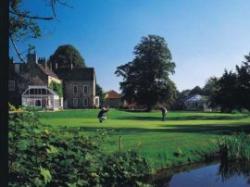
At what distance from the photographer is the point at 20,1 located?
27.0ft

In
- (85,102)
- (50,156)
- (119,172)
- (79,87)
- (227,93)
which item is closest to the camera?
(50,156)

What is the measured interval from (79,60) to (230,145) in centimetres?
10759

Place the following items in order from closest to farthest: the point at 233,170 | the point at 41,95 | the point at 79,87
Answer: the point at 233,170 < the point at 41,95 < the point at 79,87

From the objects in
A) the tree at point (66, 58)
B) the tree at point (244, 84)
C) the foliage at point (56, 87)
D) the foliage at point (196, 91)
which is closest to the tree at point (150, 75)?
the foliage at point (56, 87)

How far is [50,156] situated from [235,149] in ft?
64.4

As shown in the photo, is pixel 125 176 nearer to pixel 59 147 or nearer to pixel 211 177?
pixel 59 147

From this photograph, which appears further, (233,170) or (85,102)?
(85,102)

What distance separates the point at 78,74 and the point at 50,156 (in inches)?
4392

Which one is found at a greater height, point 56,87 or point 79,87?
point 79,87

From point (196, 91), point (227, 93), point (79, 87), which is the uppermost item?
point (196, 91)

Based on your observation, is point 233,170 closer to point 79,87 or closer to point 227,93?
point 227,93

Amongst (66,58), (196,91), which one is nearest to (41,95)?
(66,58)

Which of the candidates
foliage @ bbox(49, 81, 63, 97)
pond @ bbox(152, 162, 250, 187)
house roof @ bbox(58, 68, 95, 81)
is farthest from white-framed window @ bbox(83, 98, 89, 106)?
pond @ bbox(152, 162, 250, 187)

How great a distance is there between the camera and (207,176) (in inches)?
906
